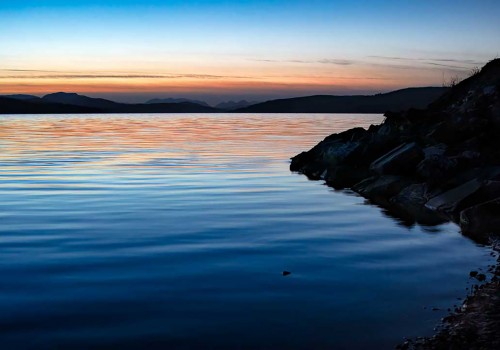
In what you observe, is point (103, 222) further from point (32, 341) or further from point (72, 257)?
point (32, 341)

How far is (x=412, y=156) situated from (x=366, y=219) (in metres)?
5.07

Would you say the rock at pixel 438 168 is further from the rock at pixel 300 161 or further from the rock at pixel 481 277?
the rock at pixel 300 161

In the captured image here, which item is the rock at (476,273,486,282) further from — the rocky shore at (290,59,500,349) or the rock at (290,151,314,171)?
the rock at (290,151,314,171)

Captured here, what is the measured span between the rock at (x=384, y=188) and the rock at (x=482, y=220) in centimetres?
506

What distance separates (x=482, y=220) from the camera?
1275 centimetres

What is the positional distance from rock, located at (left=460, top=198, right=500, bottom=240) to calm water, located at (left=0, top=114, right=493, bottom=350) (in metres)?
0.35

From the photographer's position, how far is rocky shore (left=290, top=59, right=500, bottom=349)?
12.8 m

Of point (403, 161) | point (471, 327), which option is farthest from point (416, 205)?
point (471, 327)

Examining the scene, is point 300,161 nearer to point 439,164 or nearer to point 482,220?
point 439,164

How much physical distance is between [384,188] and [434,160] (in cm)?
212

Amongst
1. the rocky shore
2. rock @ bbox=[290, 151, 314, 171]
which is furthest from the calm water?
rock @ bbox=[290, 151, 314, 171]

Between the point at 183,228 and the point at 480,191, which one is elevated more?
the point at 480,191

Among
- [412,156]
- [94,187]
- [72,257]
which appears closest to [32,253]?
[72,257]

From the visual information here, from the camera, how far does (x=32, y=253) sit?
1085 centimetres
